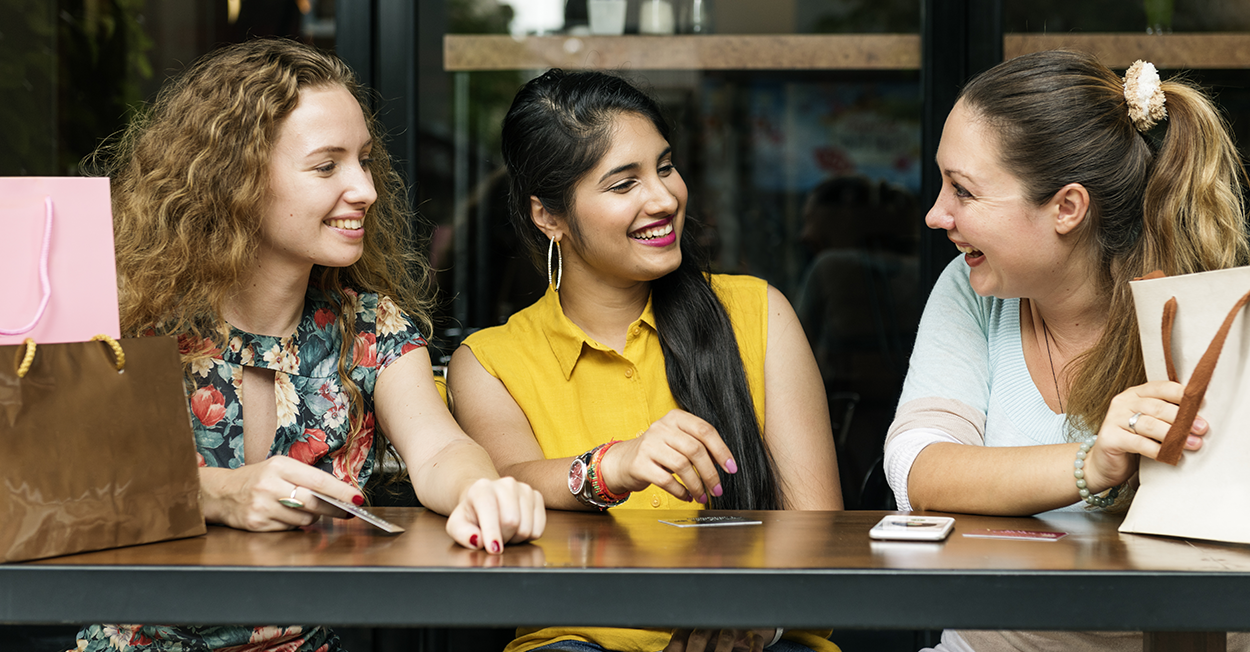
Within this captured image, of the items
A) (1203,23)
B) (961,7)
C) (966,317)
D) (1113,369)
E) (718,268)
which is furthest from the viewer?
(718,268)

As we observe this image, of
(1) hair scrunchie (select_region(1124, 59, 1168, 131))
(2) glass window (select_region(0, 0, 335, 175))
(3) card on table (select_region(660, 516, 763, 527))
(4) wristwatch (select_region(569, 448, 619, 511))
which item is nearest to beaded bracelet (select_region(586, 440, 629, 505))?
(4) wristwatch (select_region(569, 448, 619, 511))

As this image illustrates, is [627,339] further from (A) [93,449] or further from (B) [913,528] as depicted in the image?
(A) [93,449]

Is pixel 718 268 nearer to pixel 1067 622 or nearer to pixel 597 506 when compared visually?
pixel 597 506

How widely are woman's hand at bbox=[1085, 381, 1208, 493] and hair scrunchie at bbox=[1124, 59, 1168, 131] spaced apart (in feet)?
1.61

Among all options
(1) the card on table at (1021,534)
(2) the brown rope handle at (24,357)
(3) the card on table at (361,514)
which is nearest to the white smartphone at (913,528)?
(1) the card on table at (1021,534)

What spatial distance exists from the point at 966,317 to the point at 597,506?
631mm

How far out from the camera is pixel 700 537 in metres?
1.02

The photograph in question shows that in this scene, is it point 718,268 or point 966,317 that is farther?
point 718,268

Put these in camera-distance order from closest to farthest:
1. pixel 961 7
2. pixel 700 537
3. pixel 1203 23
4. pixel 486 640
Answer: pixel 700 537, pixel 486 640, pixel 961 7, pixel 1203 23

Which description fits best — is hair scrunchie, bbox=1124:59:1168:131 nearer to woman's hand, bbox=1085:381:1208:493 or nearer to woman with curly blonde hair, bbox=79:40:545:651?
woman's hand, bbox=1085:381:1208:493

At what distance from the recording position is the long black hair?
1596mm

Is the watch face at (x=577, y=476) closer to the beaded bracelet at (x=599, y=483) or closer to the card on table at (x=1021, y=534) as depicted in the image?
the beaded bracelet at (x=599, y=483)

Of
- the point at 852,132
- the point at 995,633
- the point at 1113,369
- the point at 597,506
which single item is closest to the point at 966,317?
the point at 1113,369

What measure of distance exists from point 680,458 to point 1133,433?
47 centimetres
